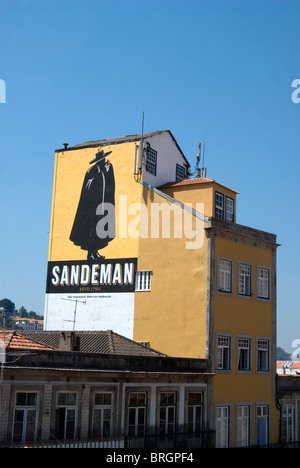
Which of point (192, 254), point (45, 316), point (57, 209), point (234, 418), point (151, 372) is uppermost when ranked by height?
point (57, 209)

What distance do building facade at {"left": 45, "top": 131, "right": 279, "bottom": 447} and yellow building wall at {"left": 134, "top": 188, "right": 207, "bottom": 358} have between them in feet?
0.20

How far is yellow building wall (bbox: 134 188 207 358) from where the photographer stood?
4003 cm

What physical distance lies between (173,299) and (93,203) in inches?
379

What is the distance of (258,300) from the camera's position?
43.4 meters

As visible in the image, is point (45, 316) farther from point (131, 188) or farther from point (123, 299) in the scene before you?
point (131, 188)

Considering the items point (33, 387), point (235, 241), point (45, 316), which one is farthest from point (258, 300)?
point (33, 387)

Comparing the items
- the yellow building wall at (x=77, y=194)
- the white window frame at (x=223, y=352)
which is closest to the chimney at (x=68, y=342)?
the white window frame at (x=223, y=352)

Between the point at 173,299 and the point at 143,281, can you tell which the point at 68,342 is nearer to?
the point at 173,299

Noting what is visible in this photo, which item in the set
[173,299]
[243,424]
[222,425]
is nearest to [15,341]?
[173,299]

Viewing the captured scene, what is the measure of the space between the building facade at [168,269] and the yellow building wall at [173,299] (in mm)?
62

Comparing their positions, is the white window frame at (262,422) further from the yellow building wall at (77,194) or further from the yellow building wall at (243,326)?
the yellow building wall at (77,194)

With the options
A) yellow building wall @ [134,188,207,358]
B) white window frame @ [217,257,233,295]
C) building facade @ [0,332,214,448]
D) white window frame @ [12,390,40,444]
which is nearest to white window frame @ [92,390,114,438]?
building facade @ [0,332,214,448]

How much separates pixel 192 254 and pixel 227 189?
721 cm

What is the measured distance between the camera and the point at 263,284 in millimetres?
44375
